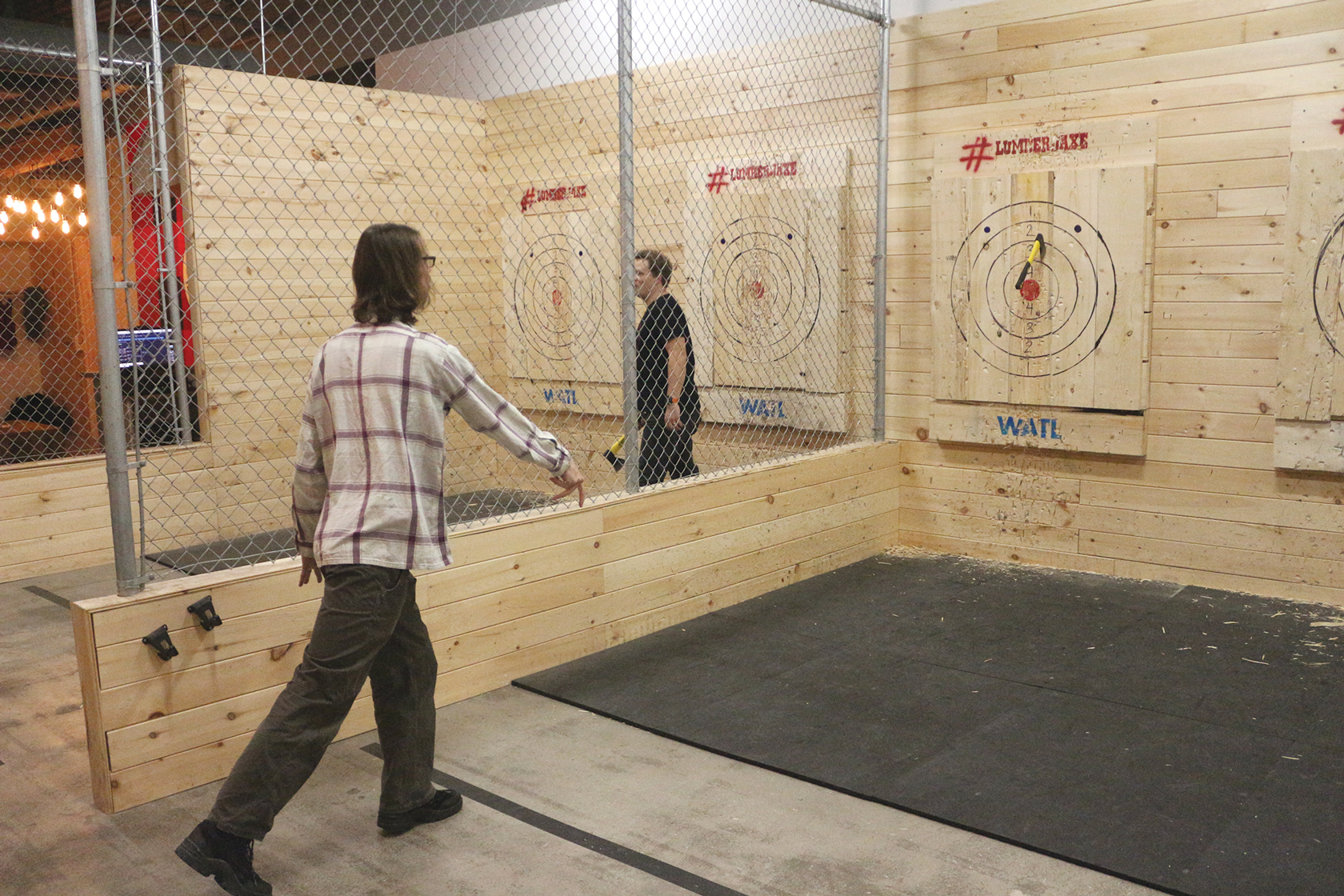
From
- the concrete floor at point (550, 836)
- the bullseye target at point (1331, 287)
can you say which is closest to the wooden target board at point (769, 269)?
the bullseye target at point (1331, 287)

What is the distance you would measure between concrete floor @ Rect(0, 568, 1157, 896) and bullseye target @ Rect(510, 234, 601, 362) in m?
3.43

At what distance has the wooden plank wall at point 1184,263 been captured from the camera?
4.04 meters

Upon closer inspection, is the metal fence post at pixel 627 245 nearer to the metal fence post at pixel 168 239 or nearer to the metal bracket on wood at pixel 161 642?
the metal fence post at pixel 168 239

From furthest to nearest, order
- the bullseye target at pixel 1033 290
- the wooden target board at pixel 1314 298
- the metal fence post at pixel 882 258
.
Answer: the metal fence post at pixel 882 258 < the bullseye target at pixel 1033 290 < the wooden target board at pixel 1314 298

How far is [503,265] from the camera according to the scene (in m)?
6.59

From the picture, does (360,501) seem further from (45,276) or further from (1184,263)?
(45,276)

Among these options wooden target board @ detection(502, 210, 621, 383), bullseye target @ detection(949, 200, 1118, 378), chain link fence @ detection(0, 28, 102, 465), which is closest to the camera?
bullseye target @ detection(949, 200, 1118, 378)

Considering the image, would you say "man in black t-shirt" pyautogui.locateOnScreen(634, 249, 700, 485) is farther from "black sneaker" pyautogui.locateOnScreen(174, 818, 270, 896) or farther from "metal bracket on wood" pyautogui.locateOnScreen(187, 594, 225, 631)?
"black sneaker" pyautogui.locateOnScreen(174, 818, 270, 896)

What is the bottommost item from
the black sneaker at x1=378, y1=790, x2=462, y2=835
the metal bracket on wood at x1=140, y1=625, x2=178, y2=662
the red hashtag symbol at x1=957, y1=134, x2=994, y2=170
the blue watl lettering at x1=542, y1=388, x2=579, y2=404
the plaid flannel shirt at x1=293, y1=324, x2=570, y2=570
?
the black sneaker at x1=378, y1=790, x2=462, y2=835

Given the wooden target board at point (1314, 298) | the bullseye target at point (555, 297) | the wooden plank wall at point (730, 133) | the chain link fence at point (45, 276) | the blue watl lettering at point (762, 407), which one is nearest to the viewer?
the wooden target board at point (1314, 298)

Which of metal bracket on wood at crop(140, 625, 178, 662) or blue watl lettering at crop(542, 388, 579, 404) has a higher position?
blue watl lettering at crop(542, 388, 579, 404)

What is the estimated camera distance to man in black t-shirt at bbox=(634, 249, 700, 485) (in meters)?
4.35

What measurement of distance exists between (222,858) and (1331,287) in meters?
4.01

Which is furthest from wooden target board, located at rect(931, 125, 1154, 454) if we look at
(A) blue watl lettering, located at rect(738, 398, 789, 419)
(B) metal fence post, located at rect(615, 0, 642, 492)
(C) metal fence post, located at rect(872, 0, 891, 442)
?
(B) metal fence post, located at rect(615, 0, 642, 492)
